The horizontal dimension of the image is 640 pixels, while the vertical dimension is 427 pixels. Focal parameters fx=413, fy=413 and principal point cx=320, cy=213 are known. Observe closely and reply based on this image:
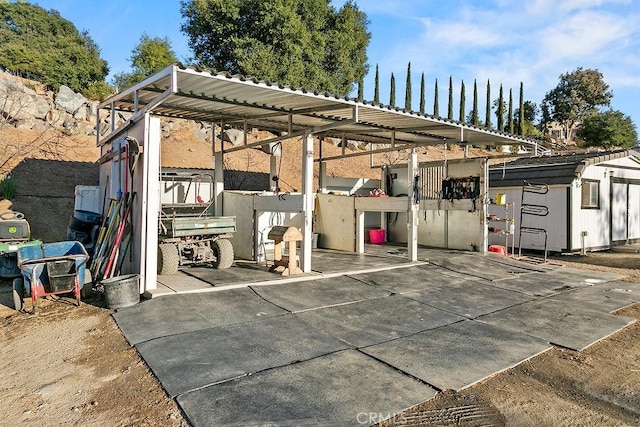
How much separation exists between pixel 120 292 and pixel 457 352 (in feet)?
13.7

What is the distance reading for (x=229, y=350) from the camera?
399 centimetres

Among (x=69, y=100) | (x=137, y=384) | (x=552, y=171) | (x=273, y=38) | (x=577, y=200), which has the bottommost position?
(x=137, y=384)

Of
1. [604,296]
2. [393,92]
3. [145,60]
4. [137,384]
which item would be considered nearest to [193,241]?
[137,384]

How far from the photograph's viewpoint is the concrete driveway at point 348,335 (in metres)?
3.05

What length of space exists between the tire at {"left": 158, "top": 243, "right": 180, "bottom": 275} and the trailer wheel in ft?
2.61

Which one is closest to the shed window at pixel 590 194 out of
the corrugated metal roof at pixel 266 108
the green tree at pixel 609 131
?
the corrugated metal roof at pixel 266 108

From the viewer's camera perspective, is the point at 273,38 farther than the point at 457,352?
Yes

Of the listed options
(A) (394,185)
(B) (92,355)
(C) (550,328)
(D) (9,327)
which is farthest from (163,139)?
(C) (550,328)

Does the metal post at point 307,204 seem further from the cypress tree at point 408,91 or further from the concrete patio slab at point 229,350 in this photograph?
the cypress tree at point 408,91

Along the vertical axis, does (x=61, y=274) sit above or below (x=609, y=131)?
below

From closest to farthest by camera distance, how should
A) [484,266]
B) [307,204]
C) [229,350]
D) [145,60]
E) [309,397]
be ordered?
[309,397] < [229,350] < [307,204] < [484,266] < [145,60]

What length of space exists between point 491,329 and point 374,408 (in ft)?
8.08

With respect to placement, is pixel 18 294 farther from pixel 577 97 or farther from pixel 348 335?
pixel 577 97

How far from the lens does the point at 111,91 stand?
22484 mm
